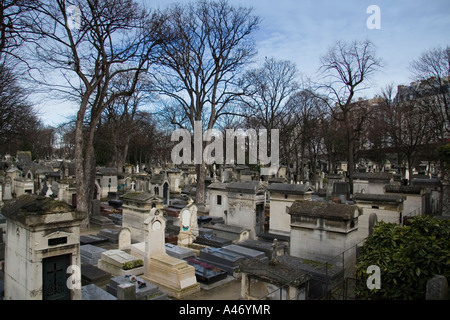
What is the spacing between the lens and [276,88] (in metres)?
27.0

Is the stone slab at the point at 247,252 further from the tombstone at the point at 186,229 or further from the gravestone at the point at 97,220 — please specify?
the gravestone at the point at 97,220

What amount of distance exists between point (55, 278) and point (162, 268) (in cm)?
307

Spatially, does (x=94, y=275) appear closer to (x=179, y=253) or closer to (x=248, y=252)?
(x=179, y=253)

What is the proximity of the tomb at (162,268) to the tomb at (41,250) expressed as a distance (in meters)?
2.51

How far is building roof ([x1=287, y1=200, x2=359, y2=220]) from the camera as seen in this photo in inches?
364

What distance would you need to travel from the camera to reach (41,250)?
222 inches

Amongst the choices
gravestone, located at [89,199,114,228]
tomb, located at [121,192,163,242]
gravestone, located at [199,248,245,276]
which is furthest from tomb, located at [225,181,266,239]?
gravestone, located at [89,199,114,228]

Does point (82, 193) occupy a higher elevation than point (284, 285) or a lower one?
higher

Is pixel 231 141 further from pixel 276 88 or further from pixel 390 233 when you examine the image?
pixel 390 233

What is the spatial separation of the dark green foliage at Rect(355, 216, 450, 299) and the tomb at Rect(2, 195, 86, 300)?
5686 mm

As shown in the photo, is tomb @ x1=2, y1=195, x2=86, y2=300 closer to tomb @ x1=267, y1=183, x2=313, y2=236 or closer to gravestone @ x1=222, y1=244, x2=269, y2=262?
gravestone @ x1=222, y1=244, x2=269, y2=262

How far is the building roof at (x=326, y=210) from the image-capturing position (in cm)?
925
